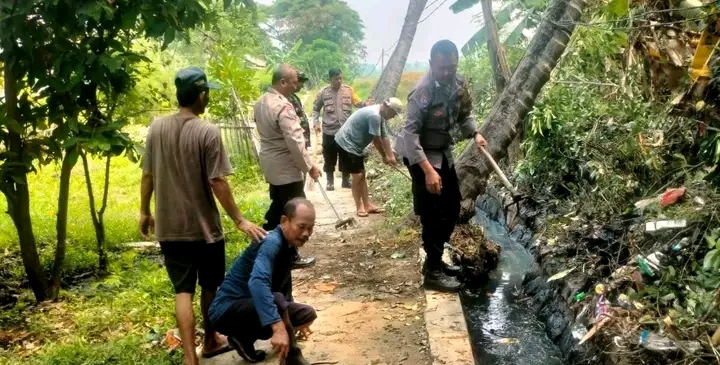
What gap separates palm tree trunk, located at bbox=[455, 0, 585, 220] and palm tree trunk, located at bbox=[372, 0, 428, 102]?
9.51 metres

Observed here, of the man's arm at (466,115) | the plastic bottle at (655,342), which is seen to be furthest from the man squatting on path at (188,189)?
the plastic bottle at (655,342)

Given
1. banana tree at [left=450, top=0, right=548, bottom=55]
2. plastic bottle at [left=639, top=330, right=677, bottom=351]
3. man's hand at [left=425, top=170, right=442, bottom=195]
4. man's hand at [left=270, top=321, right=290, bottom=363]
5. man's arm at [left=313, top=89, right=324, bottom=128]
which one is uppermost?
banana tree at [left=450, top=0, right=548, bottom=55]

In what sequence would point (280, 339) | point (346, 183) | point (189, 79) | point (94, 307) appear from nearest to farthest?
point (280, 339)
point (189, 79)
point (94, 307)
point (346, 183)

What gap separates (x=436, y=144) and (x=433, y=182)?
0.41 meters

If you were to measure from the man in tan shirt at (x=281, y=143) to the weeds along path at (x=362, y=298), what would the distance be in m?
0.66

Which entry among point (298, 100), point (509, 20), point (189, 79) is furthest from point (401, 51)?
point (189, 79)

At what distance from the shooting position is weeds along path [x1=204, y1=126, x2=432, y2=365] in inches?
164

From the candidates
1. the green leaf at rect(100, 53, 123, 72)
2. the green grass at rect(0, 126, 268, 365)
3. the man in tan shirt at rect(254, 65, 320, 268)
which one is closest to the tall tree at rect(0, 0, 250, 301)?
the green leaf at rect(100, 53, 123, 72)

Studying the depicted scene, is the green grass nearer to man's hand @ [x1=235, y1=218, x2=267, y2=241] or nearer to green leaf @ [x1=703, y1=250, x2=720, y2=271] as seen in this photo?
man's hand @ [x1=235, y1=218, x2=267, y2=241]

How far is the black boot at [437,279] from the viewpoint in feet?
16.7

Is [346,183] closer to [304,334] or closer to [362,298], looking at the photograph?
[362,298]

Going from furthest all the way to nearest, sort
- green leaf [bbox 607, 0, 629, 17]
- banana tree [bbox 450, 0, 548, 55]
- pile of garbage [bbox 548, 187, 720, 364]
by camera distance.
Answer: banana tree [bbox 450, 0, 548, 55] < green leaf [bbox 607, 0, 629, 17] < pile of garbage [bbox 548, 187, 720, 364]

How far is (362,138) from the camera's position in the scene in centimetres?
765

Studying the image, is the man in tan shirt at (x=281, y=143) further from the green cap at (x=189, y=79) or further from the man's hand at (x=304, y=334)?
the green cap at (x=189, y=79)
